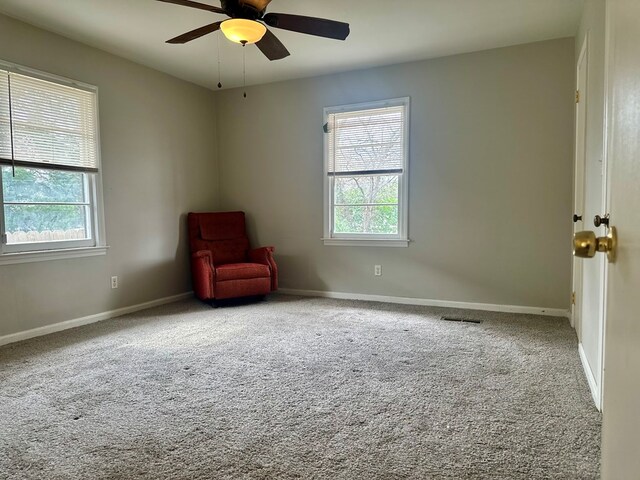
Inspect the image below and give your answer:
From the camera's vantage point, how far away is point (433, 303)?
433 cm

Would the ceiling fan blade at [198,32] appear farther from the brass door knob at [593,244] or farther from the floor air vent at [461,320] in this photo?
the floor air vent at [461,320]

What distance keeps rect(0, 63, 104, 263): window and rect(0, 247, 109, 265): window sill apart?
0.02 meters

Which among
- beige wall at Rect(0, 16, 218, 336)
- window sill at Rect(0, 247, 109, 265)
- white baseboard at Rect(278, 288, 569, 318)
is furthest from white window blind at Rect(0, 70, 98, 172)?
white baseboard at Rect(278, 288, 569, 318)

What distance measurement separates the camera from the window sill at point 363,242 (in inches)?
175

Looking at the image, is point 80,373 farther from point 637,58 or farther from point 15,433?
point 637,58

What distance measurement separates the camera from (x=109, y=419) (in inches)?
77.9

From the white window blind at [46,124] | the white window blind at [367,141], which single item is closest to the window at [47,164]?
the white window blind at [46,124]

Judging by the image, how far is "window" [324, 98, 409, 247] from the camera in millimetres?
4402

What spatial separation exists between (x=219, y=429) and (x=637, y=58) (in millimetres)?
1955

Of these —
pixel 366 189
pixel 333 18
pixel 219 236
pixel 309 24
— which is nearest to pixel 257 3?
pixel 309 24

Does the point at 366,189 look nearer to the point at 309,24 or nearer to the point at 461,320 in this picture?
the point at 461,320

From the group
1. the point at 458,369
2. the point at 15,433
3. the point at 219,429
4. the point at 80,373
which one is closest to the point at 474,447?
the point at 458,369

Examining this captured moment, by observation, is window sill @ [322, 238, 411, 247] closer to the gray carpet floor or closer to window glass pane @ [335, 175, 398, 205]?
window glass pane @ [335, 175, 398, 205]

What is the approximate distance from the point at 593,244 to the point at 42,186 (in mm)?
3982
